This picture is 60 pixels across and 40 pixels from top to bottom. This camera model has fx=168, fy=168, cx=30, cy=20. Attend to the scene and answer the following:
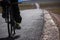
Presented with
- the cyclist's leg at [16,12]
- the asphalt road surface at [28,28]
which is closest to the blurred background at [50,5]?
the asphalt road surface at [28,28]

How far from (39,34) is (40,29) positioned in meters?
0.43

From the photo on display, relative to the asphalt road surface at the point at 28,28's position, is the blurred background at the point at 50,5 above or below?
above

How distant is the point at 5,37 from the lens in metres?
3.88

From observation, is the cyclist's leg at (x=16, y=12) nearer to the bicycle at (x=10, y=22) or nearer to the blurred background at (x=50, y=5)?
the bicycle at (x=10, y=22)

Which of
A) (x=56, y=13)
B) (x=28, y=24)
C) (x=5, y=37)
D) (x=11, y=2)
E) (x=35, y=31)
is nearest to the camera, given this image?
(x=11, y=2)

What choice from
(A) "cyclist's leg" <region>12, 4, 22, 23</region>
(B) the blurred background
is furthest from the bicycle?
(B) the blurred background

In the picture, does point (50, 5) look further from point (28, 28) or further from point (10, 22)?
point (10, 22)

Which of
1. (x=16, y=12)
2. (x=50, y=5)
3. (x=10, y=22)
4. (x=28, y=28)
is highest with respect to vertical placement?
(x=50, y=5)

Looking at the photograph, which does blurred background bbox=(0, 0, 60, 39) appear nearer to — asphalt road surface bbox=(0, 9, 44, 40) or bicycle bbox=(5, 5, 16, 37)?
asphalt road surface bbox=(0, 9, 44, 40)

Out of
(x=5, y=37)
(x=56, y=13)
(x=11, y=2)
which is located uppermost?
(x=11, y=2)

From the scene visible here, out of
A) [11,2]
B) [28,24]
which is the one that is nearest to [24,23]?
[28,24]

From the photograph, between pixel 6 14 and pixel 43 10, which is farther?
pixel 43 10

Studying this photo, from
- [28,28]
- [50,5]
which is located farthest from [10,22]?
[50,5]

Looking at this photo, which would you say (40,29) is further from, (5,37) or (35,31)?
(5,37)
